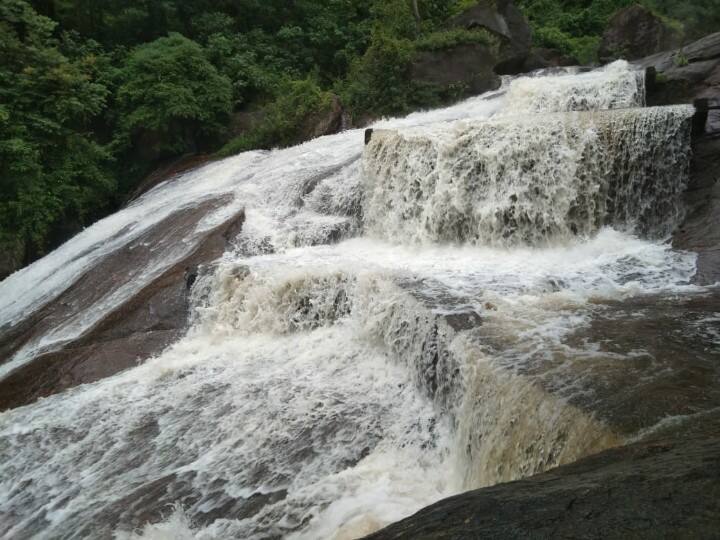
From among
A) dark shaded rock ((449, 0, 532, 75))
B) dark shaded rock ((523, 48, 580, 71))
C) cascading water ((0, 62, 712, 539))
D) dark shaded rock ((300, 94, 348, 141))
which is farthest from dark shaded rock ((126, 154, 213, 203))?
dark shaded rock ((523, 48, 580, 71))

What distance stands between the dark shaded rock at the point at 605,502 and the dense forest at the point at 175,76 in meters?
12.6

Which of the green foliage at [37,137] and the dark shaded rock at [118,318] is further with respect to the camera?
the green foliage at [37,137]

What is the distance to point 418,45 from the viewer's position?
14859mm

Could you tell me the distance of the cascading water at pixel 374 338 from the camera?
397 centimetres

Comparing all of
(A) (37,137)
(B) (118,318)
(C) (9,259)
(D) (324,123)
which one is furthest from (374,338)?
(A) (37,137)

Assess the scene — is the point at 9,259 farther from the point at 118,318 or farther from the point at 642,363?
the point at 642,363

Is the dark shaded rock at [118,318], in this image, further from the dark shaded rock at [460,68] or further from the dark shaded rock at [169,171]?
the dark shaded rock at [460,68]

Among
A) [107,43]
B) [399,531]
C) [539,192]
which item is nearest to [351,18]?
[107,43]

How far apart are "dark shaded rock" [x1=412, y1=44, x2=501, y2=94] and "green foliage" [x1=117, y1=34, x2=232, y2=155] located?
5819mm

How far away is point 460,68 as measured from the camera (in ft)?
47.7

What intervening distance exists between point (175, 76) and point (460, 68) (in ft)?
25.9

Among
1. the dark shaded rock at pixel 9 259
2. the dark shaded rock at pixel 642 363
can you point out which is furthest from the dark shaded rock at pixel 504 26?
the dark shaded rock at pixel 9 259

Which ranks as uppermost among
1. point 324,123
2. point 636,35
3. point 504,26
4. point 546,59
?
point 504,26

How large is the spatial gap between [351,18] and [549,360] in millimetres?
18954
